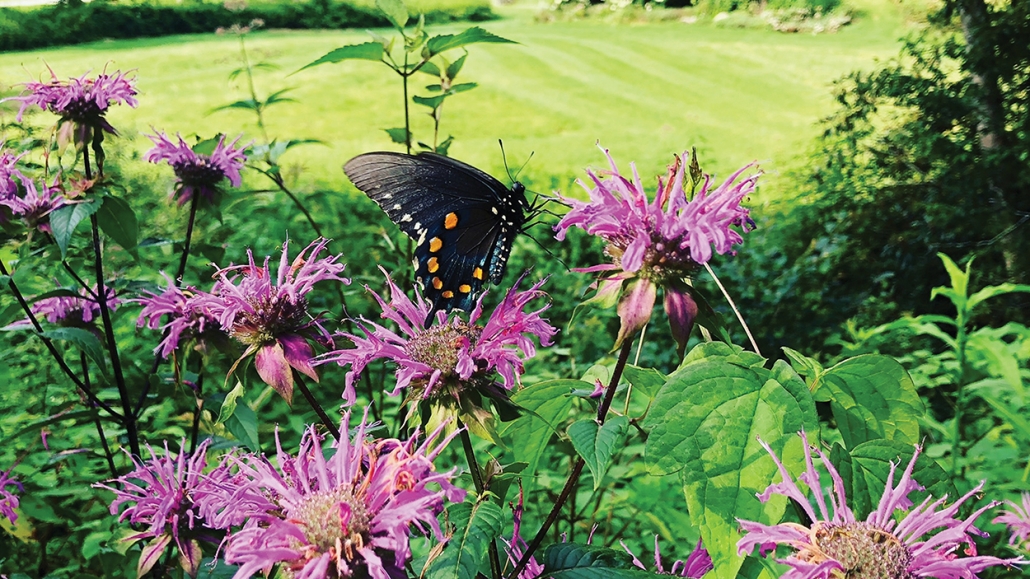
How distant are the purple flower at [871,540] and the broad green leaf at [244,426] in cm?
59

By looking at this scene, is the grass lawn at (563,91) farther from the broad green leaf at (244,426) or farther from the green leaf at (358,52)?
the broad green leaf at (244,426)

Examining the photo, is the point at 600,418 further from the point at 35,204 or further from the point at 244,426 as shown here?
the point at 35,204

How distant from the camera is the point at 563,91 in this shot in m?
7.46

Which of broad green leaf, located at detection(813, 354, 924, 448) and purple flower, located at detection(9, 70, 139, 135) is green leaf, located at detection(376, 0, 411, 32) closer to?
purple flower, located at detection(9, 70, 139, 135)

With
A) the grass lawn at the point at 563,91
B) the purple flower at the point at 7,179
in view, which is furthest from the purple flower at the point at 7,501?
the grass lawn at the point at 563,91

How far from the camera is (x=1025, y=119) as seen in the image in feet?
9.29

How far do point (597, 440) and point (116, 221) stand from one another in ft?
2.58

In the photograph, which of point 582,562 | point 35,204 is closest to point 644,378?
point 582,562

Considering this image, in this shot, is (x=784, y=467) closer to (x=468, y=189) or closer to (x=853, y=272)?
(x=468, y=189)

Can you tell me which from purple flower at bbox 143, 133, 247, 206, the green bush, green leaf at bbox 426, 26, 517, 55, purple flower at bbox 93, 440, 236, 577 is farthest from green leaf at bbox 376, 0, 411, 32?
the green bush

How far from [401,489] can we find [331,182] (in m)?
4.52

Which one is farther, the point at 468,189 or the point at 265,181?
the point at 265,181

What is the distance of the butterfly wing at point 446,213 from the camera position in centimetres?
91

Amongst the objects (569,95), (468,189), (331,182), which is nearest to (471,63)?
(569,95)
